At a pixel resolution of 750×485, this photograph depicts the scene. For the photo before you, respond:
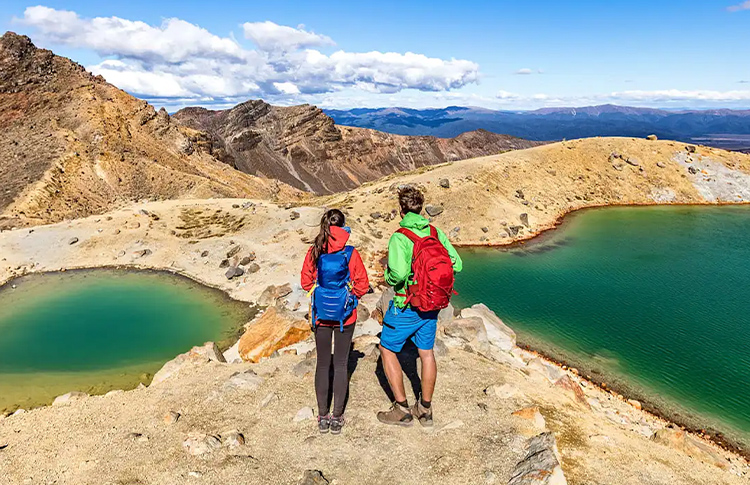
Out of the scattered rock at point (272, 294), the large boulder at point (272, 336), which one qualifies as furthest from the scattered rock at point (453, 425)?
the scattered rock at point (272, 294)

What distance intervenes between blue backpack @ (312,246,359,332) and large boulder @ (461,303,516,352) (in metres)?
11.7

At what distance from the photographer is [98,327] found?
21750 mm

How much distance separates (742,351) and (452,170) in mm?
36657

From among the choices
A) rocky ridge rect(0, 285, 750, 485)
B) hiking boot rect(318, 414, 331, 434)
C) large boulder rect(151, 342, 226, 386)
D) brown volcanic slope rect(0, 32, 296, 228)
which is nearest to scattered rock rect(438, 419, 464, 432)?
rocky ridge rect(0, 285, 750, 485)

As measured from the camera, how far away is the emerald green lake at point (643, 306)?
17.0 metres

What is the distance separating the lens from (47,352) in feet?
62.7

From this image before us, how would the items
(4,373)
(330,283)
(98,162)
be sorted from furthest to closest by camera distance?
(98,162), (4,373), (330,283)

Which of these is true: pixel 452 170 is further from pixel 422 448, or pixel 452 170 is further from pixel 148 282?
pixel 422 448

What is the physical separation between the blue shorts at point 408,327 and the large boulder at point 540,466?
261 cm

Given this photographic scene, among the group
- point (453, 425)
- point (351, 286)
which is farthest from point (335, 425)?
point (351, 286)

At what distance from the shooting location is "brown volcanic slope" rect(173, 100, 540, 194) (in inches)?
5674

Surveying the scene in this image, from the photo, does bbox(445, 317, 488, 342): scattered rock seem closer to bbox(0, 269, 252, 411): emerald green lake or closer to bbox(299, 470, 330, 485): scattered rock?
bbox(299, 470, 330, 485): scattered rock

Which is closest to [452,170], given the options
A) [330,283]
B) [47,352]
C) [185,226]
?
[185,226]

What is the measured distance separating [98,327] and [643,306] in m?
30.1
